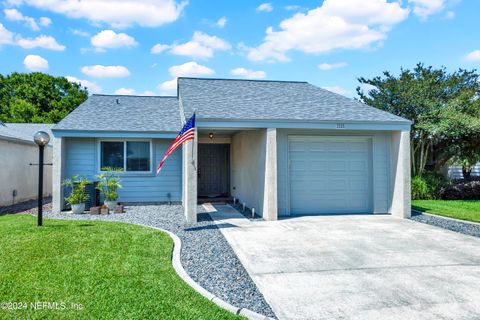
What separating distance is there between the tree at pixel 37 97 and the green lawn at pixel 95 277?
98.3 feet

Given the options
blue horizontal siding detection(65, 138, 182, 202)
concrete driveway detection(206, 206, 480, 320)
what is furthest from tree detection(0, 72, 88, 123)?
concrete driveway detection(206, 206, 480, 320)

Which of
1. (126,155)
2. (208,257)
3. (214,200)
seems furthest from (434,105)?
(126,155)

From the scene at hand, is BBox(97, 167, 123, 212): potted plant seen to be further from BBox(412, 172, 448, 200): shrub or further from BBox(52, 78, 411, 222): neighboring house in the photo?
BBox(412, 172, 448, 200): shrub

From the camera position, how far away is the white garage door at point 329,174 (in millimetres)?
9648

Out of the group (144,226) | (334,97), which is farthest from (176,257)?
(334,97)

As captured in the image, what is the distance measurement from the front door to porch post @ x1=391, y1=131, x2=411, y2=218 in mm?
7087

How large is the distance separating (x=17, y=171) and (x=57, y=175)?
3.77m

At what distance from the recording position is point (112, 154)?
1148cm

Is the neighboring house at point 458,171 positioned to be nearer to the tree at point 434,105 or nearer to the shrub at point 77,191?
the tree at point 434,105

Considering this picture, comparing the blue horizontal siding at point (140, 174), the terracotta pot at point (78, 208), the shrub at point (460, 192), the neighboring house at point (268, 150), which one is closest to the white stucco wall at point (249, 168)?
the neighboring house at point (268, 150)

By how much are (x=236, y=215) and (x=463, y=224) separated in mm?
6239

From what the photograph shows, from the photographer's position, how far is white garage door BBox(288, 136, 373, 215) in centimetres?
965

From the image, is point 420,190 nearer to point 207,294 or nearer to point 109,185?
point 109,185

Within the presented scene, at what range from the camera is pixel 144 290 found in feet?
12.4
